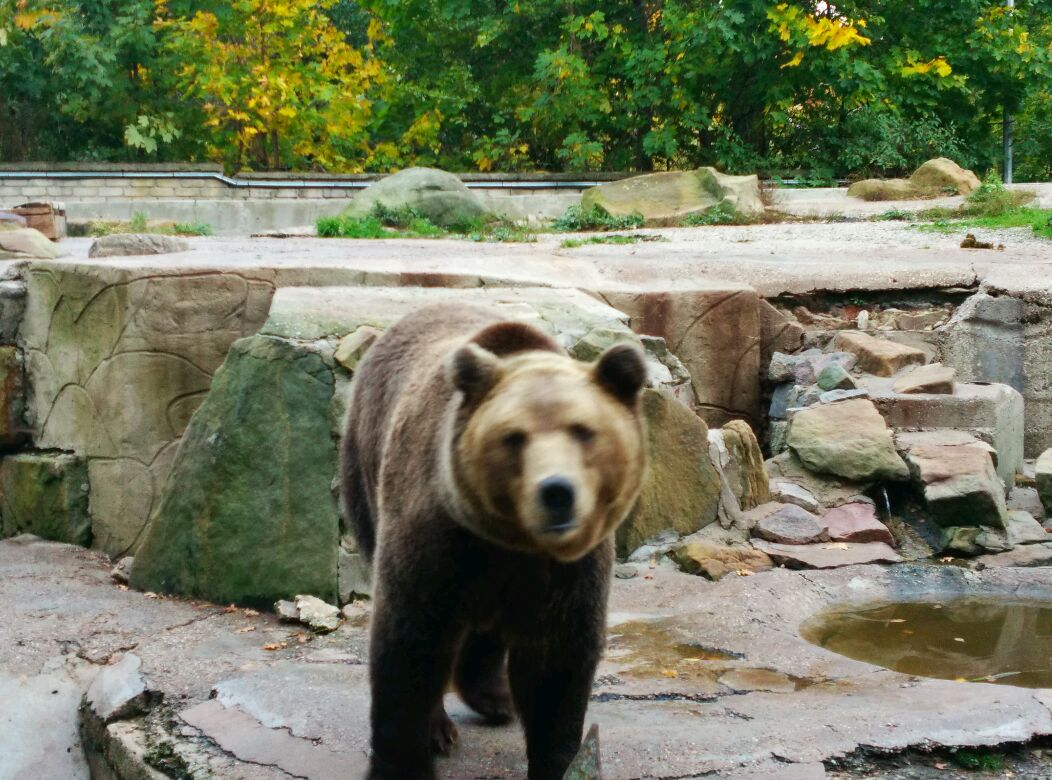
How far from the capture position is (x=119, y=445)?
22.1ft

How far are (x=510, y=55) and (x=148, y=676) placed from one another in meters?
18.0

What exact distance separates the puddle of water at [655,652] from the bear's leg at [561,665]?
44.0 inches

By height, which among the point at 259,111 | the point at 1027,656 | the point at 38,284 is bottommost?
the point at 1027,656

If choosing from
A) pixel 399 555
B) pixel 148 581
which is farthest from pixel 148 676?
pixel 399 555

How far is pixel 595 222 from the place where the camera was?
15.0 meters

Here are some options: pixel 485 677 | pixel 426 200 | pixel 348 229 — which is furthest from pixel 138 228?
pixel 485 677

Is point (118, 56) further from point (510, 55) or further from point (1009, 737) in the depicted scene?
point (1009, 737)

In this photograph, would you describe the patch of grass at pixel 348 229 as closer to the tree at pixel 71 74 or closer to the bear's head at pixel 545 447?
the tree at pixel 71 74

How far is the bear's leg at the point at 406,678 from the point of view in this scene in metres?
3.19

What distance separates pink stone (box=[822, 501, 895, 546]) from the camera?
627 cm

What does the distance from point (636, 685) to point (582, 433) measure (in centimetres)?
184

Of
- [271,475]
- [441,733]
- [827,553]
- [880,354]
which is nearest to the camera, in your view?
[441,733]

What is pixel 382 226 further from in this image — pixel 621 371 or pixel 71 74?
pixel 621 371


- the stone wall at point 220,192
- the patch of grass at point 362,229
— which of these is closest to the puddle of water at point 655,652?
the patch of grass at point 362,229
